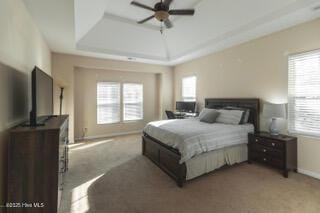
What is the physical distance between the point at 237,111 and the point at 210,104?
50.1 inches

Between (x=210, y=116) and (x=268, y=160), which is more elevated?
(x=210, y=116)

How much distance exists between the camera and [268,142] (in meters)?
3.23

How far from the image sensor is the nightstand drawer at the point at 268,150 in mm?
3049

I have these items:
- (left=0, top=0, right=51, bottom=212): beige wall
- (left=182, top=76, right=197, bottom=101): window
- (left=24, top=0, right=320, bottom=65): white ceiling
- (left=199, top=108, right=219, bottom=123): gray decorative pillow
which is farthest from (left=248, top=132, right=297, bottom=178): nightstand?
(left=0, top=0, right=51, bottom=212): beige wall

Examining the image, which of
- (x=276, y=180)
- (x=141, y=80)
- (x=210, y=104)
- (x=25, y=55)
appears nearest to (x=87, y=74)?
(x=141, y=80)

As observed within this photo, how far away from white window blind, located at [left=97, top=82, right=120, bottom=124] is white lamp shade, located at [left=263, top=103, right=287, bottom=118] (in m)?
4.74

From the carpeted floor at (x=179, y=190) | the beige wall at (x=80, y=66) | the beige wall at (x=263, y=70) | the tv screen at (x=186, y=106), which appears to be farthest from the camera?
the tv screen at (x=186, y=106)

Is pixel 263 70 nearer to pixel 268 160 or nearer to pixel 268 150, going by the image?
pixel 268 150

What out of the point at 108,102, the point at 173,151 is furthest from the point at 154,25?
the point at 173,151

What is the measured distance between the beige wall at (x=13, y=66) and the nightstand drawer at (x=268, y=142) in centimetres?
401

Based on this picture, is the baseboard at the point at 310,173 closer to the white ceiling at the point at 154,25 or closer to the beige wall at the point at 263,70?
the beige wall at the point at 263,70

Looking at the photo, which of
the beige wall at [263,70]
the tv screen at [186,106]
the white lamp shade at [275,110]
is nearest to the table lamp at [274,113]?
the white lamp shade at [275,110]

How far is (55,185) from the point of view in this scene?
1.76 metres

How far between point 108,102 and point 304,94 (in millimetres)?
5468
